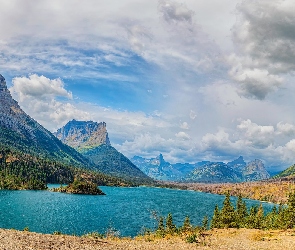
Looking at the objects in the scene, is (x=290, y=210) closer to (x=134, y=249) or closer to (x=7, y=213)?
(x=134, y=249)

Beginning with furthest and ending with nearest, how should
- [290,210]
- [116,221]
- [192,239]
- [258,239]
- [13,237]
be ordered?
[116,221]
[290,210]
[258,239]
[192,239]
[13,237]

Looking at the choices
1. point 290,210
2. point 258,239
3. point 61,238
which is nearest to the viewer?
point 61,238

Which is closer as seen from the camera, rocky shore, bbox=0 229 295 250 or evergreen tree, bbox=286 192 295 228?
rocky shore, bbox=0 229 295 250

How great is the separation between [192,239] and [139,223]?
124 meters

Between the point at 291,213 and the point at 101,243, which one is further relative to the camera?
the point at 291,213

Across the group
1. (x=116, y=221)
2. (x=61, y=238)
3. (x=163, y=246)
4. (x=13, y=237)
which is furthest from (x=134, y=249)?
(x=116, y=221)

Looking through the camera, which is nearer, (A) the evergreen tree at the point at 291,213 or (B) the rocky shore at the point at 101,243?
(B) the rocky shore at the point at 101,243

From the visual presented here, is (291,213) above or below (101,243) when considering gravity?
above

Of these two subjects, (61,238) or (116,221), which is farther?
(116,221)

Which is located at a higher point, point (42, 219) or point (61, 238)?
point (61, 238)

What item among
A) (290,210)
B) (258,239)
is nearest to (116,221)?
(290,210)

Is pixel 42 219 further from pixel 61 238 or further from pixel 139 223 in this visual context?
pixel 61 238

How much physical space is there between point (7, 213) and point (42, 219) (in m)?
22.0

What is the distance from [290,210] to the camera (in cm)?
9794
